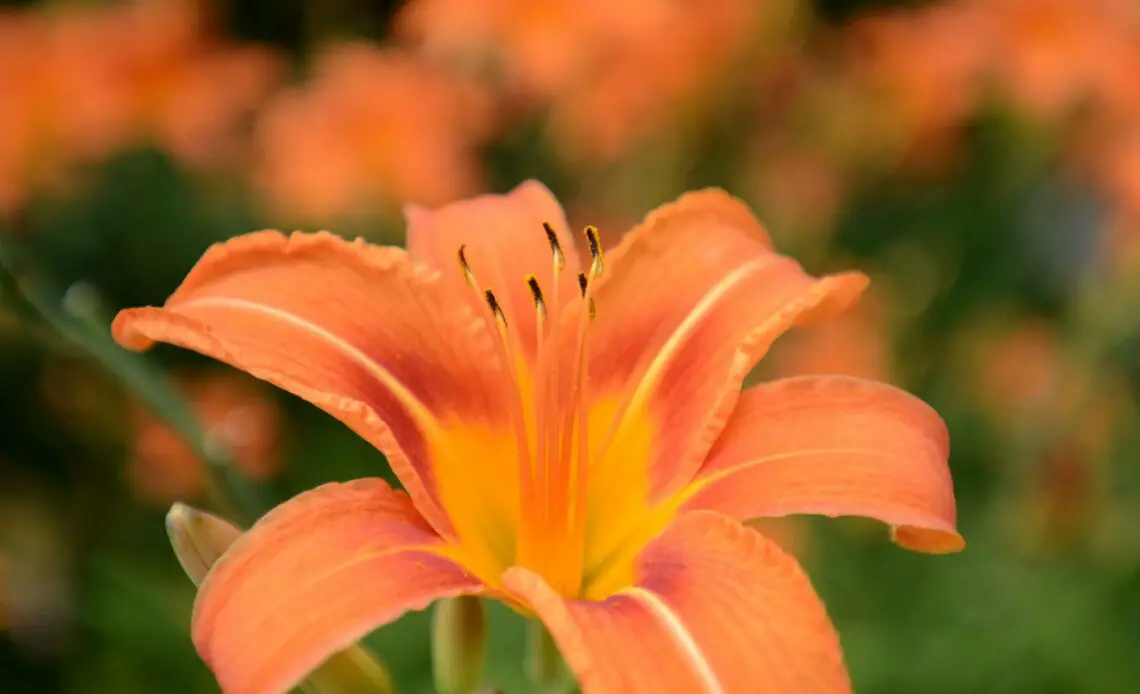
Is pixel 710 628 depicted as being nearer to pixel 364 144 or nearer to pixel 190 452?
pixel 190 452

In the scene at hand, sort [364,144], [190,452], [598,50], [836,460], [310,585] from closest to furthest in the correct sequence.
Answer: [310,585] → [836,460] → [190,452] → [598,50] → [364,144]

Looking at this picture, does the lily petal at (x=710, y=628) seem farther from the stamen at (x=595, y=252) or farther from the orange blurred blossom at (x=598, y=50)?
the orange blurred blossom at (x=598, y=50)

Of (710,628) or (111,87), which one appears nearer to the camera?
(710,628)

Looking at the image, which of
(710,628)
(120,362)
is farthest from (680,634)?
(120,362)

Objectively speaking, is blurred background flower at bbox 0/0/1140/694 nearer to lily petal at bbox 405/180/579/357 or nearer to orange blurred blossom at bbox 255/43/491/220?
orange blurred blossom at bbox 255/43/491/220

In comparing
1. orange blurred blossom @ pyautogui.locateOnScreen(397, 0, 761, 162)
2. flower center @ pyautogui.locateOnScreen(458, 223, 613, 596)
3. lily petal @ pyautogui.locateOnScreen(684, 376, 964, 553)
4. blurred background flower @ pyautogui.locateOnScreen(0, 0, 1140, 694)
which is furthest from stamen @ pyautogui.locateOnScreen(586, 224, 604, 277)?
orange blurred blossom @ pyautogui.locateOnScreen(397, 0, 761, 162)

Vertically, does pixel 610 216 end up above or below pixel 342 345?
below

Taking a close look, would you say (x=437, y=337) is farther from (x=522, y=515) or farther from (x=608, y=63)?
(x=608, y=63)

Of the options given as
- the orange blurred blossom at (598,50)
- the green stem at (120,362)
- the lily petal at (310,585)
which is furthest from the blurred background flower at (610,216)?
the lily petal at (310,585)

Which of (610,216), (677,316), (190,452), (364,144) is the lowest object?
(190,452)
